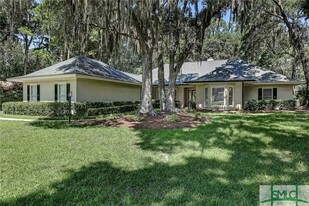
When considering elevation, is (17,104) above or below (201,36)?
below

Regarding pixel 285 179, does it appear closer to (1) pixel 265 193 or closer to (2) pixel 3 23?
(1) pixel 265 193

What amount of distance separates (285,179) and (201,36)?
11.5m

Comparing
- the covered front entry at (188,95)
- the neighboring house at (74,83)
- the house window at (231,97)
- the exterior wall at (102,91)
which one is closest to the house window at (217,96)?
the house window at (231,97)

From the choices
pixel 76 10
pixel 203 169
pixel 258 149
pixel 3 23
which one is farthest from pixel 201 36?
pixel 3 23

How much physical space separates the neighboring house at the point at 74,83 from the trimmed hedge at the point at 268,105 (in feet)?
33.4

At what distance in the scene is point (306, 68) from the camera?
21.3 m

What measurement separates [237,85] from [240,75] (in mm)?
859

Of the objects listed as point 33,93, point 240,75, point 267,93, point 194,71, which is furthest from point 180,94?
point 33,93

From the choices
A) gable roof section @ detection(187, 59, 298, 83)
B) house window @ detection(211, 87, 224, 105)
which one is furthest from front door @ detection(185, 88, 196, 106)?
house window @ detection(211, 87, 224, 105)

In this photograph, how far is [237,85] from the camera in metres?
20.4

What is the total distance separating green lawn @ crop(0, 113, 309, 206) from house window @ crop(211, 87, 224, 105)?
41.5 ft

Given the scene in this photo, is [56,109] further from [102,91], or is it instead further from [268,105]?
[268,105]

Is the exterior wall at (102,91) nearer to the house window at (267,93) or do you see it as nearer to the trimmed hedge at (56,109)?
the trimmed hedge at (56,109)

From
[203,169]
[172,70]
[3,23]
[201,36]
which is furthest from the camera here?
[3,23]
